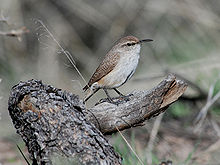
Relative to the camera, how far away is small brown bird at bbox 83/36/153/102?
5.39 metres

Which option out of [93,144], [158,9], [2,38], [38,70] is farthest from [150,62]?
[93,144]

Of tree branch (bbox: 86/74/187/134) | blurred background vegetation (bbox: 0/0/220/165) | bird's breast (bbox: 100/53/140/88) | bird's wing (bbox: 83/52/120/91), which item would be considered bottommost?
tree branch (bbox: 86/74/187/134)

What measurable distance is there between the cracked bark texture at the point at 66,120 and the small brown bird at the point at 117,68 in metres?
1.58

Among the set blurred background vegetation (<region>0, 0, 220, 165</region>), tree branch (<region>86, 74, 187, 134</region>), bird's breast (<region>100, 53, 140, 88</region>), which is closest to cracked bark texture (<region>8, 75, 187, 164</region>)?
tree branch (<region>86, 74, 187, 134</region>)

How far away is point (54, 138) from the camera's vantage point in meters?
3.33

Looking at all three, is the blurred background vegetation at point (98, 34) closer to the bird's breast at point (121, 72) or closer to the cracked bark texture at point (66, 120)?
the bird's breast at point (121, 72)

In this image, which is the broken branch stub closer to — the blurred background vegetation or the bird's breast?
the bird's breast

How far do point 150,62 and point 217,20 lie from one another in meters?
2.26

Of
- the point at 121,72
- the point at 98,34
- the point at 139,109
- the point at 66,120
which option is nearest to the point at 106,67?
the point at 121,72

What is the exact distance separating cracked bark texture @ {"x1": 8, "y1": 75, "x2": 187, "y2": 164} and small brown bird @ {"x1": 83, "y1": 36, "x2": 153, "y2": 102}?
5.19 feet

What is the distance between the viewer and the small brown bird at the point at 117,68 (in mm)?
5391

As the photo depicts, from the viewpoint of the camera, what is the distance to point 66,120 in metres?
3.42

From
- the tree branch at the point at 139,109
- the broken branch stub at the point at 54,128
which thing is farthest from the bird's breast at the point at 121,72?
the broken branch stub at the point at 54,128

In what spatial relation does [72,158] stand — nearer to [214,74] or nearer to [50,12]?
[214,74]
